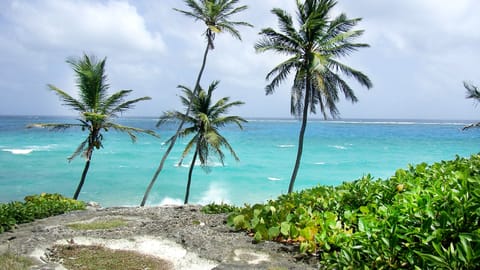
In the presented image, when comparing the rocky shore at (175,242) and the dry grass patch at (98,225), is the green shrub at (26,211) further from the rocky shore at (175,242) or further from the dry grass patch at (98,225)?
the dry grass patch at (98,225)

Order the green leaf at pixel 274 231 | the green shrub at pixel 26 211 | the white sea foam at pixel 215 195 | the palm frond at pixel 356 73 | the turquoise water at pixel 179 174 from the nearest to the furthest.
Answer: the green leaf at pixel 274 231, the green shrub at pixel 26 211, the palm frond at pixel 356 73, the white sea foam at pixel 215 195, the turquoise water at pixel 179 174

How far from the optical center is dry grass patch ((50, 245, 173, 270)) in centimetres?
523

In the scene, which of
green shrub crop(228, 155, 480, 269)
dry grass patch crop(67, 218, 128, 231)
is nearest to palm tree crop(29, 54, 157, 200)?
dry grass patch crop(67, 218, 128, 231)

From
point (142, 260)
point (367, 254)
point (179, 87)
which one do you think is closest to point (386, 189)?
point (367, 254)

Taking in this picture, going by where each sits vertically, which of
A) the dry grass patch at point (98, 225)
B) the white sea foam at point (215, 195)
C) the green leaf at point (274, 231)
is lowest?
the white sea foam at point (215, 195)

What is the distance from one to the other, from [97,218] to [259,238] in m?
4.74

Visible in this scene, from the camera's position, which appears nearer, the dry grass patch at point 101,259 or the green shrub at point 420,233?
the green shrub at point 420,233

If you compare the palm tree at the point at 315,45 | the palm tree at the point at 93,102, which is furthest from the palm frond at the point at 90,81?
the palm tree at the point at 315,45

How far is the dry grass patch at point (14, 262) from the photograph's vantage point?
5.05 meters

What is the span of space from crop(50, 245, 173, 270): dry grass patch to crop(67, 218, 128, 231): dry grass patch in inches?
56.1

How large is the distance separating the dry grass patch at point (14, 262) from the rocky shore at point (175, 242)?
5.7 inches

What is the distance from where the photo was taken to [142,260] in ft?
18.0

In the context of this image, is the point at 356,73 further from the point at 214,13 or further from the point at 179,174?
the point at 179,174

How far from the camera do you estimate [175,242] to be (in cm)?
629
